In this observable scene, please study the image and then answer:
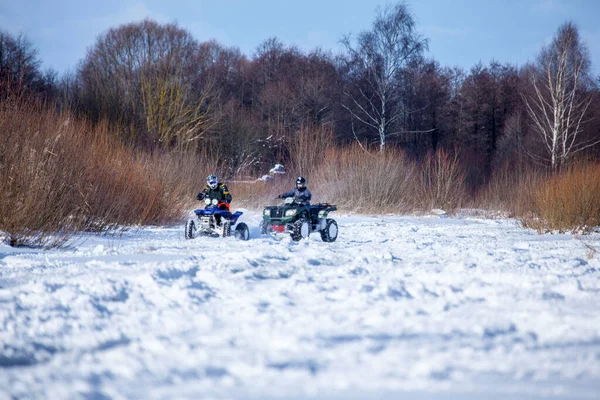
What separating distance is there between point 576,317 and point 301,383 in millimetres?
2272

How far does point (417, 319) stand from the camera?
411 centimetres

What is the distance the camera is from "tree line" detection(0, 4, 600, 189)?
25.9 m

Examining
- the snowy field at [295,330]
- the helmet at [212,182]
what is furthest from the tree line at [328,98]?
the snowy field at [295,330]

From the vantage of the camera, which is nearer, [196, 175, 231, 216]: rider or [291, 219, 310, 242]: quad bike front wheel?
[291, 219, 310, 242]: quad bike front wheel

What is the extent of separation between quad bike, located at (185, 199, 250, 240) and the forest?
2.00 metres

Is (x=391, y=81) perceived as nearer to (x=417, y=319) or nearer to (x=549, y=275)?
(x=549, y=275)

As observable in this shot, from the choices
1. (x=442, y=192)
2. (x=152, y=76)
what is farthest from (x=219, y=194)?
(x=152, y=76)

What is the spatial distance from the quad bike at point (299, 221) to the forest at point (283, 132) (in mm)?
3139

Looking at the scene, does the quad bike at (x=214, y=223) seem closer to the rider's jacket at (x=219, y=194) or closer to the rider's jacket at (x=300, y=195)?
the rider's jacket at (x=219, y=194)

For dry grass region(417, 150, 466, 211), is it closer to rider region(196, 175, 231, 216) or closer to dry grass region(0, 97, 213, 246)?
dry grass region(0, 97, 213, 246)

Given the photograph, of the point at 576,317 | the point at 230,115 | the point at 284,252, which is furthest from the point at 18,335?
the point at 230,115

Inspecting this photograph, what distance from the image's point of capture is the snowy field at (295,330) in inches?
115

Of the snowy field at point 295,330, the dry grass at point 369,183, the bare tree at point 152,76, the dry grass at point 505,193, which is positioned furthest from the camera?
the bare tree at point 152,76

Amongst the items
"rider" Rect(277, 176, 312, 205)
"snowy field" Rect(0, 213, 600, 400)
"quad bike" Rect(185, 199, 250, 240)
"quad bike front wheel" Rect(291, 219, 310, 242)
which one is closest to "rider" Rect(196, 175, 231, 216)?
"quad bike" Rect(185, 199, 250, 240)
